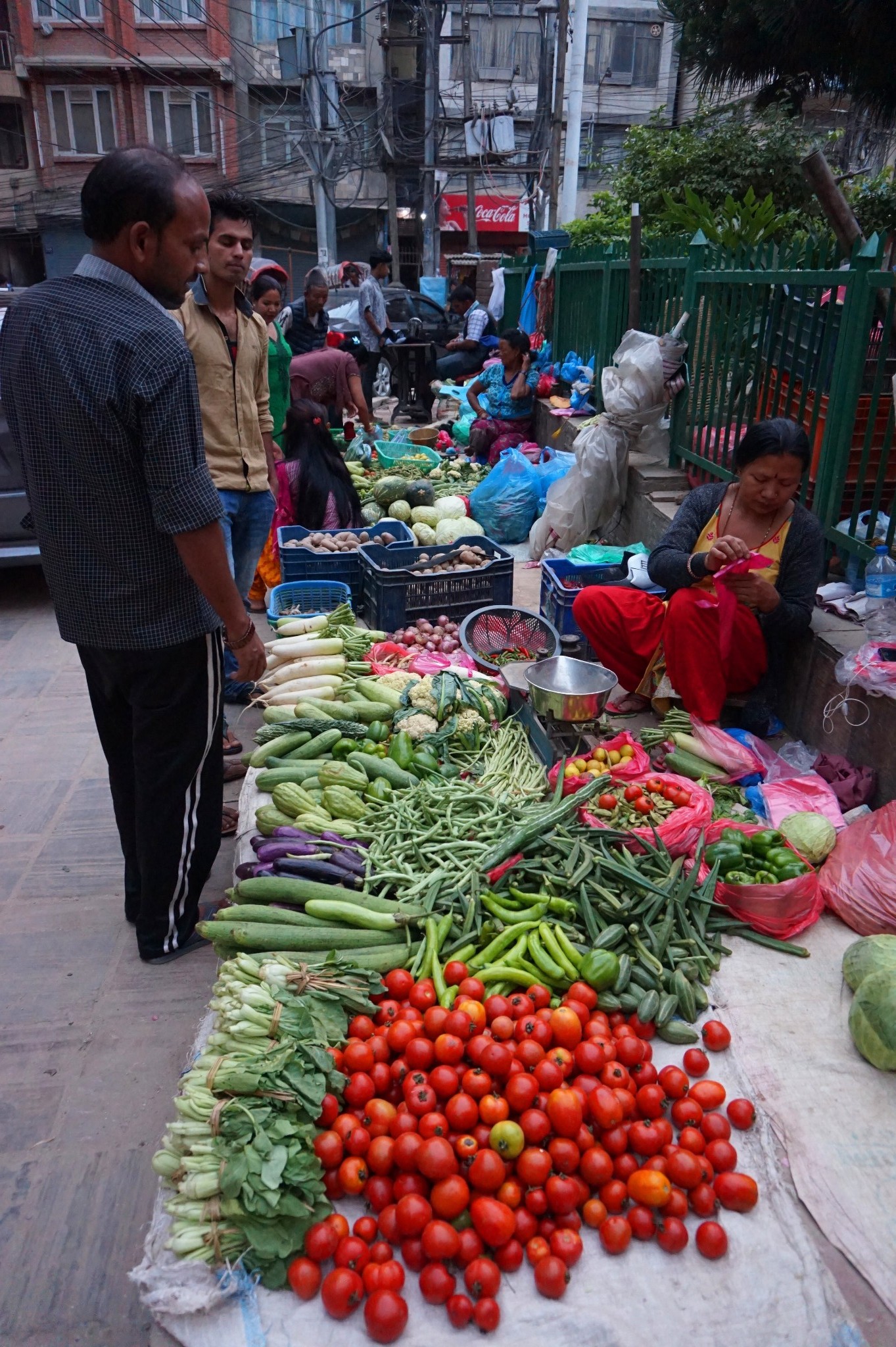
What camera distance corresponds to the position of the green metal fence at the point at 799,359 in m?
3.85

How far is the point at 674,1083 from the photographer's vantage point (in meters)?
2.15

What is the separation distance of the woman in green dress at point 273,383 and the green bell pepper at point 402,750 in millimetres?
2299

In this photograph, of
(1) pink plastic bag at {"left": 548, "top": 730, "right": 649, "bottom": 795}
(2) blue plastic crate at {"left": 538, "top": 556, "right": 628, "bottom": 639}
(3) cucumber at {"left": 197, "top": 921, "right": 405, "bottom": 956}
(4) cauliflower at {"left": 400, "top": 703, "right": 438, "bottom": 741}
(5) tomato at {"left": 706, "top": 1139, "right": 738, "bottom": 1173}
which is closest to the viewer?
(5) tomato at {"left": 706, "top": 1139, "right": 738, "bottom": 1173}

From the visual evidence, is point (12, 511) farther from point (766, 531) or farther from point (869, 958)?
point (869, 958)

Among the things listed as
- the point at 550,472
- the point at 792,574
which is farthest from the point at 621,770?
the point at 550,472

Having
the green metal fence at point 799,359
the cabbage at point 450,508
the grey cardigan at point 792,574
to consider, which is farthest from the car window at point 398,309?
the grey cardigan at point 792,574

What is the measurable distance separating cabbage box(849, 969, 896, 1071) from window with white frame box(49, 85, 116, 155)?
108 feet

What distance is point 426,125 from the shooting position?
24156 millimetres

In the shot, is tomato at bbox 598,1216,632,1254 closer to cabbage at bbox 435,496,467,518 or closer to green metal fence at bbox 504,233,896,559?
green metal fence at bbox 504,233,896,559

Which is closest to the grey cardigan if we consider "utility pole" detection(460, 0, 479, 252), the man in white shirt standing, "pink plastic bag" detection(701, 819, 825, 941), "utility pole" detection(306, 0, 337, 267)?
"pink plastic bag" detection(701, 819, 825, 941)

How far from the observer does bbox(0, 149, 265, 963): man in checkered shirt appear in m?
2.19

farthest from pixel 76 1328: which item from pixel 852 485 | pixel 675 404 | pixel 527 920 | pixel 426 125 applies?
pixel 426 125

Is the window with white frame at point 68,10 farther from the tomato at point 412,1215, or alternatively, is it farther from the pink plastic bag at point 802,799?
the tomato at point 412,1215

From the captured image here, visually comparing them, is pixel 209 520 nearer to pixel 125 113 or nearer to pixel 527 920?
pixel 527 920
